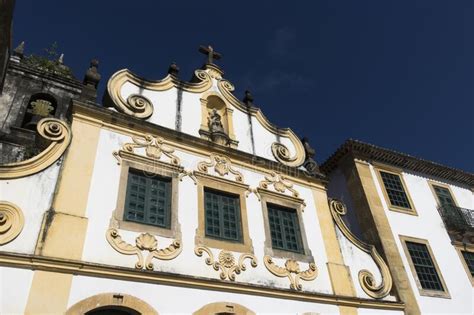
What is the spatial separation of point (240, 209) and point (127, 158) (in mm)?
2867

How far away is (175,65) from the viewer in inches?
437

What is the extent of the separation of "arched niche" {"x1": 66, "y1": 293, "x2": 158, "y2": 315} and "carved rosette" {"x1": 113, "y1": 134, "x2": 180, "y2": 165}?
316 centimetres

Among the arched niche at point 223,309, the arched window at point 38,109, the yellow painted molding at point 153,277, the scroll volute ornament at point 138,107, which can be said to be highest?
the arched window at point 38,109

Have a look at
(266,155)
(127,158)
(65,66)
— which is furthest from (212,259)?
(65,66)

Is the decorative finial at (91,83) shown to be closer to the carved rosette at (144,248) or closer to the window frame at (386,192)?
the carved rosette at (144,248)

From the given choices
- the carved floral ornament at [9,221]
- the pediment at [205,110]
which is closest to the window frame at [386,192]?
the pediment at [205,110]

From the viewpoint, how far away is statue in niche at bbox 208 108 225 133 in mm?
10140

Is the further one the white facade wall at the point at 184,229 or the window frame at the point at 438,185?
the window frame at the point at 438,185

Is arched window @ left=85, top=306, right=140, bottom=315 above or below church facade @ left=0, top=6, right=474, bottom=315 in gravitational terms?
below

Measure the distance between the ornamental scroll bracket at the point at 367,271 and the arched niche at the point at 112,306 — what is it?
5713 millimetres

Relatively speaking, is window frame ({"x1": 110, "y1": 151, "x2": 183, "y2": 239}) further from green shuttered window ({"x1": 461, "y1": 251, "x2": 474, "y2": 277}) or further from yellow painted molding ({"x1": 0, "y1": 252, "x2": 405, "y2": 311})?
green shuttered window ({"x1": 461, "y1": 251, "x2": 474, "y2": 277})

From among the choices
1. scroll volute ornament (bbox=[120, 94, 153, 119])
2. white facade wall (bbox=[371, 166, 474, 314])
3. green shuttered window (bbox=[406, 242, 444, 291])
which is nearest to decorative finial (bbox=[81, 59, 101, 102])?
scroll volute ornament (bbox=[120, 94, 153, 119])

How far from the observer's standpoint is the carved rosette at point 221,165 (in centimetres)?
920

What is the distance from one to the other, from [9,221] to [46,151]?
154cm
